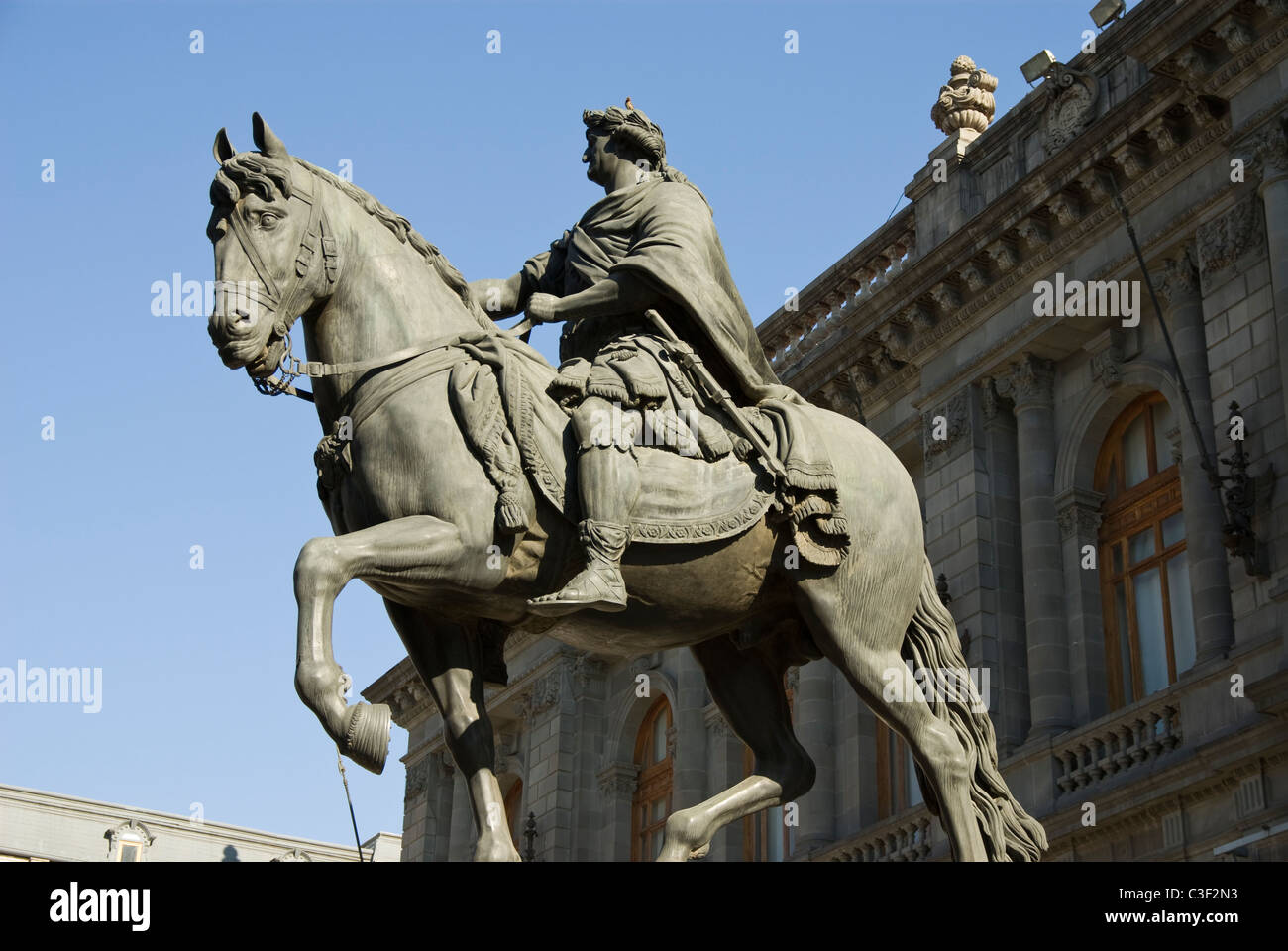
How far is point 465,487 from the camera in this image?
793 centimetres

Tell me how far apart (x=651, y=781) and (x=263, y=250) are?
26415 millimetres

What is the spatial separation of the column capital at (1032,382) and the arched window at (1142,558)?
116 cm

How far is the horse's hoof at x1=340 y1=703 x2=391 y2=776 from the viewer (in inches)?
292

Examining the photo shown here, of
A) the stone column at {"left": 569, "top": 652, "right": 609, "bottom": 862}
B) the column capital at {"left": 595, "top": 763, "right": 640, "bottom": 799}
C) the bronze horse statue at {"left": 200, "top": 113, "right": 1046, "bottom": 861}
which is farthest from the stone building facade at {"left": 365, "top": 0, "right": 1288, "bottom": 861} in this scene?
the bronze horse statue at {"left": 200, "top": 113, "right": 1046, "bottom": 861}

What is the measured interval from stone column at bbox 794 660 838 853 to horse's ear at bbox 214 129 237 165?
64.5ft

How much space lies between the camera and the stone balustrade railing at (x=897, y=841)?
24.6 metres

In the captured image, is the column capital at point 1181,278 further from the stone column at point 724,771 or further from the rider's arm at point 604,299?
the rider's arm at point 604,299

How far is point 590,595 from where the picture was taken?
7746mm

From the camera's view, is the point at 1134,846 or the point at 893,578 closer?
the point at 893,578

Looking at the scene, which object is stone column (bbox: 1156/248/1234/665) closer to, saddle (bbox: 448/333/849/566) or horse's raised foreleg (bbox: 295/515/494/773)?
saddle (bbox: 448/333/849/566)

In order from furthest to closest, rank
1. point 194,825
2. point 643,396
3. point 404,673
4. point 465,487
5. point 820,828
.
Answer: point 194,825
point 404,673
point 820,828
point 643,396
point 465,487
